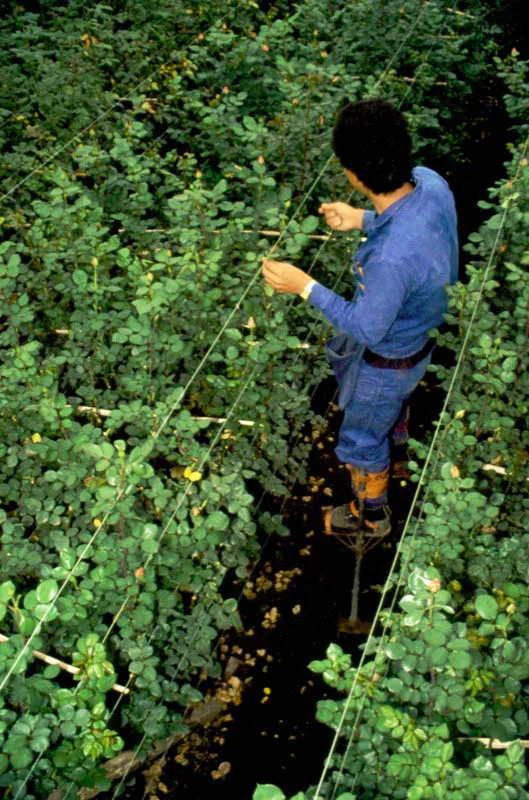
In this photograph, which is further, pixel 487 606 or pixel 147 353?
pixel 147 353

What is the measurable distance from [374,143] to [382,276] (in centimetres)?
41

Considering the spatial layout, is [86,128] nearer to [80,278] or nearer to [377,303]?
[80,278]

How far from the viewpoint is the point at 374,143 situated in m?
2.25

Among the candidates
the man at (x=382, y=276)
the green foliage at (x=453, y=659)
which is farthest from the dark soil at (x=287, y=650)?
the green foliage at (x=453, y=659)

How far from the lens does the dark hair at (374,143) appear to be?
227 centimetres

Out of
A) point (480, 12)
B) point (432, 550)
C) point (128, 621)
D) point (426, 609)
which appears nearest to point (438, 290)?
point (432, 550)

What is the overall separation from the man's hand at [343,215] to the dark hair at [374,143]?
1.69ft

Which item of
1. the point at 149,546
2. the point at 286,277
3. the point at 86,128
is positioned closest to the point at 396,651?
the point at 149,546

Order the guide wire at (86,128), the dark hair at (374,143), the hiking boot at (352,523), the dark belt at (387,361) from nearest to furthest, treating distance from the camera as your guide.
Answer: the dark hair at (374,143)
the dark belt at (387,361)
the hiking boot at (352,523)
the guide wire at (86,128)

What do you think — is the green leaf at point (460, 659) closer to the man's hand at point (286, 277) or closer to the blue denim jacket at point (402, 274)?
the blue denim jacket at point (402, 274)

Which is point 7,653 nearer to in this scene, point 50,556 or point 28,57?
point 50,556

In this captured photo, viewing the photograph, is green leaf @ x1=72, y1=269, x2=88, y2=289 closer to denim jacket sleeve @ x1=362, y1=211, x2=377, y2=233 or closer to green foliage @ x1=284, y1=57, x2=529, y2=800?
denim jacket sleeve @ x1=362, y1=211, x2=377, y2=233

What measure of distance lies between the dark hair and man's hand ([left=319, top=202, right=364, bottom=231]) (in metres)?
0.52

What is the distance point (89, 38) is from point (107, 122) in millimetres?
725
